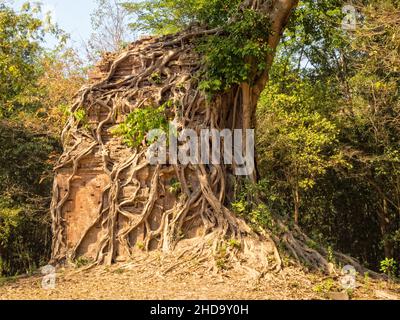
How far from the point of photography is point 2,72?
28.7ft

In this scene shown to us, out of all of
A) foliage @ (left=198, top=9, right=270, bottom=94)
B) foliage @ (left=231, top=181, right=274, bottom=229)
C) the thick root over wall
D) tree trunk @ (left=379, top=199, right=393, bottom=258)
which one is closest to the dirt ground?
the thick root over wall

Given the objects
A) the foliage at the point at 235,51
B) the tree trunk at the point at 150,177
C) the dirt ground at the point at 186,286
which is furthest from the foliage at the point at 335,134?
the dirt ground at the point at 186,286

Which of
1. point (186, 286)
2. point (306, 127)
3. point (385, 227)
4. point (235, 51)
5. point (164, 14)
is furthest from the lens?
point (164, 14)

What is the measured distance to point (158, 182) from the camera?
7246 mm

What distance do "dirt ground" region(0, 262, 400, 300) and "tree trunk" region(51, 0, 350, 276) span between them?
1.20ft

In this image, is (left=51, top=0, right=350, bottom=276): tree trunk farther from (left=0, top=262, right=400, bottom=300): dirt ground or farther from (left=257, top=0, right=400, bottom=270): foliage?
(left=257, top=0, right=400, bottom=270): foliage

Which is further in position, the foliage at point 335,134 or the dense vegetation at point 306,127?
the foliage at point 335,134

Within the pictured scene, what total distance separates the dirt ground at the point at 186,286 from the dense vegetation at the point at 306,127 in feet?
6.44

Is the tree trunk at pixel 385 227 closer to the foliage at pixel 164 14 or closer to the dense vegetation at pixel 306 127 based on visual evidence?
the dense vegetation at pixel 306 127

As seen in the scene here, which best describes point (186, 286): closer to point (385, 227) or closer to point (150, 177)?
point (150, 177)

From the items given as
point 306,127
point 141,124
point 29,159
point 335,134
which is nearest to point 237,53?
point 141,124

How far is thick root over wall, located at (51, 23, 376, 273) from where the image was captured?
22.4ft

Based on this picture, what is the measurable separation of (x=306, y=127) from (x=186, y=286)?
6.43m

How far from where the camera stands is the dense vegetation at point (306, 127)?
9406 millimetres
